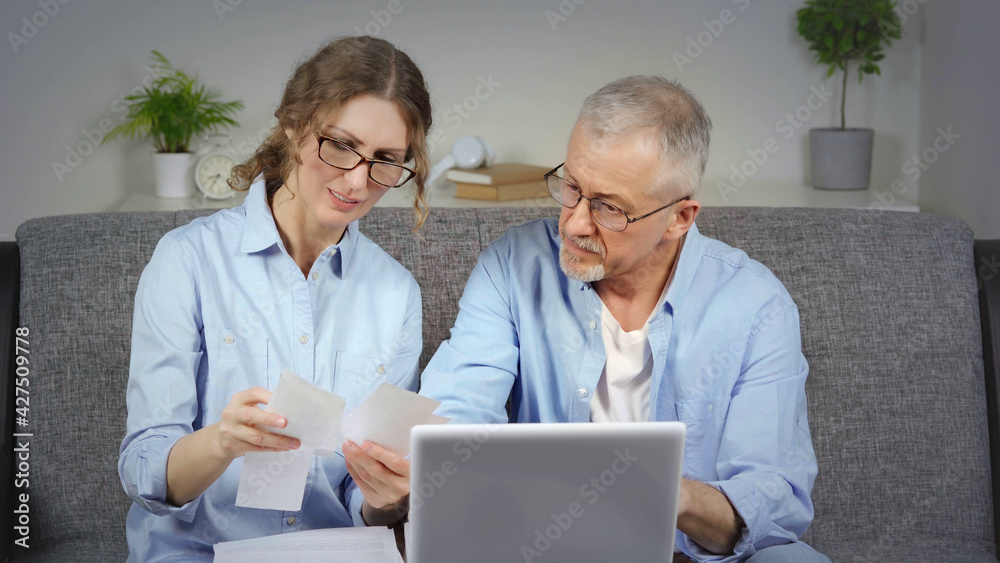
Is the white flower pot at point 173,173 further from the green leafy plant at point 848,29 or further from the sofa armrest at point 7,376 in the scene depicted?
the green leafy plant at point 848,29

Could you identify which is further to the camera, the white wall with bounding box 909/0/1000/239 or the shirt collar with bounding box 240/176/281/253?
the white wall with bounding box 909/0/1000/239

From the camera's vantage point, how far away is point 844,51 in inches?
117

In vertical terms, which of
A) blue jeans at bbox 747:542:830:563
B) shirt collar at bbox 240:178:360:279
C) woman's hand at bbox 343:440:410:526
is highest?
shirt collar at bbox 240:178:360:279

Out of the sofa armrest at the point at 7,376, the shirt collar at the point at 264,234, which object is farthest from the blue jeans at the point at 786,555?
the sofa armrest at the point at 7,376

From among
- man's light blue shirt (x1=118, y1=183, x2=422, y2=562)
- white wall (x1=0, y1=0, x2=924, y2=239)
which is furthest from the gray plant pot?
man's light blue shirt (x1=118, y1=183, x2=422, y2=562)

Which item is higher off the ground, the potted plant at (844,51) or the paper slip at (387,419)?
the potted plant at (844,51)

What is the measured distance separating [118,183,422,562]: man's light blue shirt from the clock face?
4.59 feet

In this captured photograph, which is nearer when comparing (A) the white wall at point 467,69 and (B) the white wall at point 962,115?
(B) the white wall at point 962,115

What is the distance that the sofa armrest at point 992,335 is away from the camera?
1776mm

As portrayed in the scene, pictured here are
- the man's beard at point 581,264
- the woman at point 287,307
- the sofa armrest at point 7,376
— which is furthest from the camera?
the sofa armrest at point 7,376

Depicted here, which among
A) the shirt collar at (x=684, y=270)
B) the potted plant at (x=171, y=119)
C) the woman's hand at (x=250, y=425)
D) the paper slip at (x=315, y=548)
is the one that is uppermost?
the potted plant at (x=171, y=119)

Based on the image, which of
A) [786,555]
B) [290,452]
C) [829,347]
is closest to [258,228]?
[290,452]

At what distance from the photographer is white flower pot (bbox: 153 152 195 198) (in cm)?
276

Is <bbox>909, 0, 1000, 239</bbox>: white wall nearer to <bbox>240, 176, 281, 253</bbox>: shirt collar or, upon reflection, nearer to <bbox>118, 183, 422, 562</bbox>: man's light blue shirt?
<bbox>118, 183, 422, 562</bbox>: man's light blue shirt
